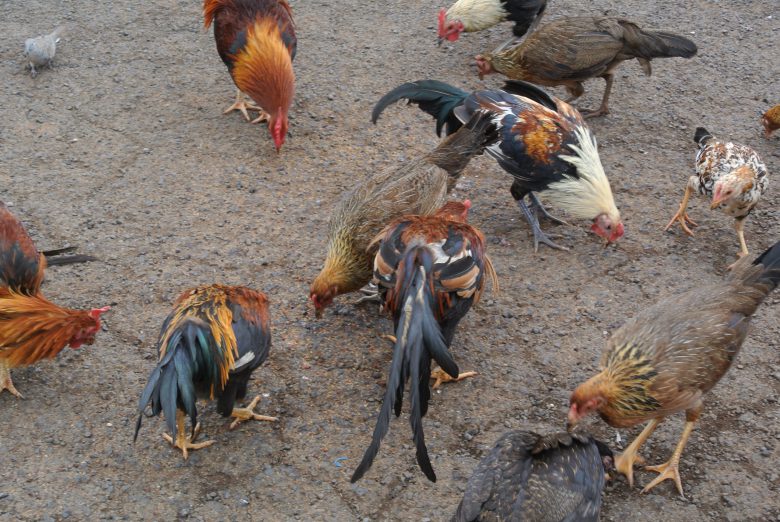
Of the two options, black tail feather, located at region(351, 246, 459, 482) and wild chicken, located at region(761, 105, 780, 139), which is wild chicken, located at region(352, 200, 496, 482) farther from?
wild chicken, located at region(761, 105, 780, 139)

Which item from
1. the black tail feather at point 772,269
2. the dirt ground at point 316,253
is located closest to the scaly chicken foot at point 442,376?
the dirt ground at point 316,253

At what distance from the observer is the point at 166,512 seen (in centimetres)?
383

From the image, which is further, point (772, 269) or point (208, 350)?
point (772, 269)

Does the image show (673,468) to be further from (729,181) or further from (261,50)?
(261,50)

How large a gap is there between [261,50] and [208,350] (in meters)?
3.31

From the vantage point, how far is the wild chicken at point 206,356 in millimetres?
3686

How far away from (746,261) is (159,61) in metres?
5.60

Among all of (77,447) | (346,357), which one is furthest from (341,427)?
(77,447)

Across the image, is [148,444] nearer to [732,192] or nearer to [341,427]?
[341,427]

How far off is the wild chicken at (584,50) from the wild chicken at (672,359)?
2829 mm

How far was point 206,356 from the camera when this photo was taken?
383 centimetres

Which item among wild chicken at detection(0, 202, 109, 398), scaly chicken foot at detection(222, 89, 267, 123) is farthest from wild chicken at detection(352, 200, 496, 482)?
scaly chicken foot at detection(222, 89, 267, 123)

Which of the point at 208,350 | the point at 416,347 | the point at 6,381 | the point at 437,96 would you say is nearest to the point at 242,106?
the point at 437,96

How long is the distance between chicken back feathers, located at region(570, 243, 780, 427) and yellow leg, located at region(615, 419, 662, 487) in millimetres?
185
